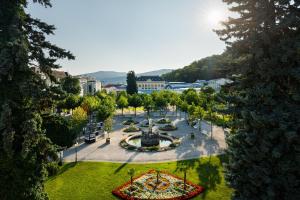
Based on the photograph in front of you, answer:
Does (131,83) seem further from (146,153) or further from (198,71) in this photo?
(198,71)

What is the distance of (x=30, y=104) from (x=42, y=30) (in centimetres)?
424

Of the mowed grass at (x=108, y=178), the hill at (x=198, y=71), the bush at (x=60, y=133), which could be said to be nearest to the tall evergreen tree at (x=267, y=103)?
the mowed grass at (x=108, y=178)

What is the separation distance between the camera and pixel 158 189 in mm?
A: 22453

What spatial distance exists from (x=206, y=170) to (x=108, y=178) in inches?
394

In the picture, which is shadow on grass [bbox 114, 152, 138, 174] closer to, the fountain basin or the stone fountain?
the fountain basin

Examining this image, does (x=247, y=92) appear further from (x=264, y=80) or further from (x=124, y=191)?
(x=124, y=191)

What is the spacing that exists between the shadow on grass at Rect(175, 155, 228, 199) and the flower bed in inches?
43.3

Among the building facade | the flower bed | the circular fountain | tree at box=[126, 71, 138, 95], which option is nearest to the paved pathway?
the circular fountain

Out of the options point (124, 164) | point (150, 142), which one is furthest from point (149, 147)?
point (124, 164)

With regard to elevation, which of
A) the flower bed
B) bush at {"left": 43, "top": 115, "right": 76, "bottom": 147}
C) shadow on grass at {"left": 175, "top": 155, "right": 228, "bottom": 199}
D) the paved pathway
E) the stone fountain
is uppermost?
bush at {"left": 43, "top": 115, "right": 76, "bottom": 147}

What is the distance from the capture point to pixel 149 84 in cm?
14238

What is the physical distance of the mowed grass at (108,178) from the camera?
2128 cm

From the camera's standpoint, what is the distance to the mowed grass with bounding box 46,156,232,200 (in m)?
21.3

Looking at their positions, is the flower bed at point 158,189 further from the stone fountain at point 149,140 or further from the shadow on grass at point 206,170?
the stone fountain at point 149,140
